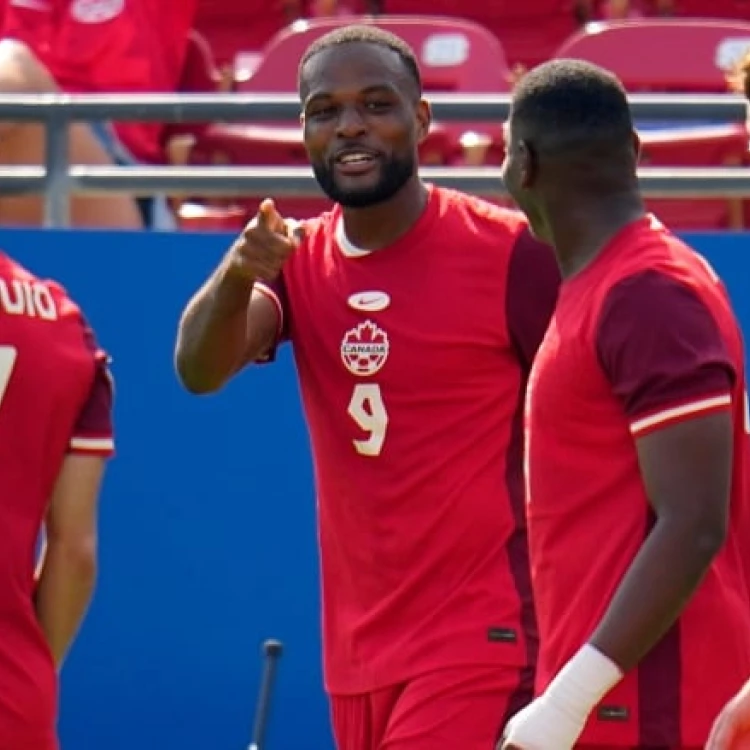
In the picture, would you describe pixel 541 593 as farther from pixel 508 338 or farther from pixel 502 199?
pixel 502 199

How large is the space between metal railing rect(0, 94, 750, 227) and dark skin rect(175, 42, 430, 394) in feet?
4.66

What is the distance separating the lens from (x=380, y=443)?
16.1 feet

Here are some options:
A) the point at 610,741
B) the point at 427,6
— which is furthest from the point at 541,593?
the point at 427,6

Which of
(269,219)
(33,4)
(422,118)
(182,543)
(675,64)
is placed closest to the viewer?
(269,219)

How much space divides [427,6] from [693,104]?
4.48 metres

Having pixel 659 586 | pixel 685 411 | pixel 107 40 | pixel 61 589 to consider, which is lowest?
pixel 61 589

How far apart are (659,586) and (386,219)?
1557 mm

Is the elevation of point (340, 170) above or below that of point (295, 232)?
above

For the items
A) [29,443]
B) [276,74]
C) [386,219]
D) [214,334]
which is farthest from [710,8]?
[29,443]

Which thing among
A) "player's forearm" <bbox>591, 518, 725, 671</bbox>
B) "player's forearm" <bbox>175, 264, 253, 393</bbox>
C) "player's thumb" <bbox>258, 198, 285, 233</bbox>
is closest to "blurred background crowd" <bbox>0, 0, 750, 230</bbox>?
"player's forearm" <bbox>175, 264, 253, 393</bbox>

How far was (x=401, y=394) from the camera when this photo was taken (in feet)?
16.1

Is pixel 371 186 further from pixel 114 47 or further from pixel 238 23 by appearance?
pixel 238 23

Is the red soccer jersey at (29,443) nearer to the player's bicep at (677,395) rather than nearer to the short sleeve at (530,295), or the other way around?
the short sleeve at (530,295)

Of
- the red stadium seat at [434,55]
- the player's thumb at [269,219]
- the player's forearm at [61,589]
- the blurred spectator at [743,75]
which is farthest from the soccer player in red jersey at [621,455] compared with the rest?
the red stadium seat at [434,55]
